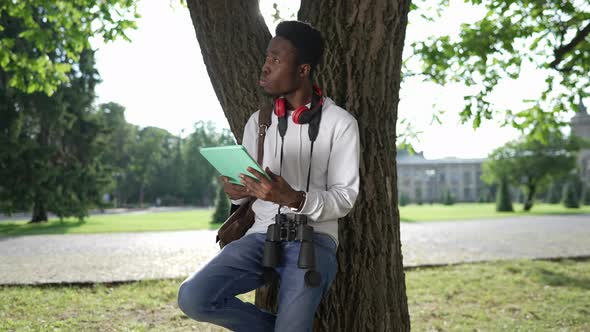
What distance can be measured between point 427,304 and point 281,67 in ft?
17.2

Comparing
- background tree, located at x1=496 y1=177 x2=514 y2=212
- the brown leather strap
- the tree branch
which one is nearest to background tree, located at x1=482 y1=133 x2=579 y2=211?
background tree, located at x1=496 y1=177 x2=514 y2=212

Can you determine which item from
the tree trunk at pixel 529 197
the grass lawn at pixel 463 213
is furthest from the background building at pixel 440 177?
the grass lawn at pixel 463 213

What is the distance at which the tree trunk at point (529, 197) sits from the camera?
46.8m

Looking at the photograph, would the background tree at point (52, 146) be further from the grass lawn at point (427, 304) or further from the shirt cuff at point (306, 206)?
the shirt cuff at point (306, 206)

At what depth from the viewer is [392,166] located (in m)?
3.69

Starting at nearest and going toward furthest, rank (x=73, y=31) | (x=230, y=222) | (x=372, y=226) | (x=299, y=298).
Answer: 1. (x=299, y=298)
2. (x=230, y=222)
3. (x=372, y=226)
4. (x=73, y=31)

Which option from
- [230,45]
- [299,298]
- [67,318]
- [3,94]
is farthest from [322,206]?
[3,94]

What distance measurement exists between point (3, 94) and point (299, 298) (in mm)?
22501

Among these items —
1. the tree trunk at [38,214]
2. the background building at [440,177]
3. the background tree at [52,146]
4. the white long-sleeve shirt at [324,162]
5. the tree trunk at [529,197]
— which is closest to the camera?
the white long-sleeve shirt at [324,162]

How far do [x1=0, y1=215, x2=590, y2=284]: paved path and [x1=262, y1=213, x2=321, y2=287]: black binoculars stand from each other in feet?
22.6

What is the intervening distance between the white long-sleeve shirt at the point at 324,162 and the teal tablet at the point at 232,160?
0.31 metres

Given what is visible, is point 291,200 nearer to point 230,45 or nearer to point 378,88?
point 378,88

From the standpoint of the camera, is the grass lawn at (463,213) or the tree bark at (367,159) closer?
the tree bark at (367,159)

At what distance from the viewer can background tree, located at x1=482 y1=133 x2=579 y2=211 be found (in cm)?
5038
